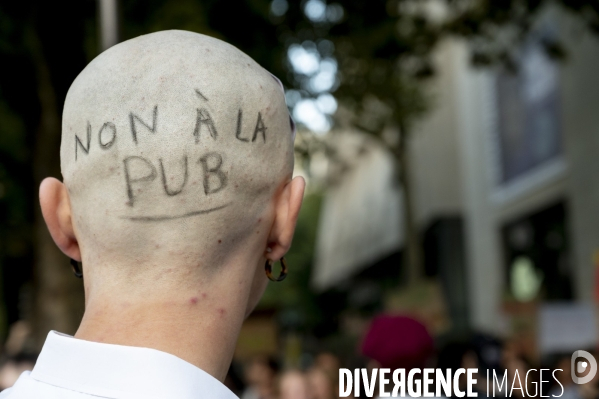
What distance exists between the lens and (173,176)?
1.39m

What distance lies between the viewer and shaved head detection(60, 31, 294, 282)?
1383 mm

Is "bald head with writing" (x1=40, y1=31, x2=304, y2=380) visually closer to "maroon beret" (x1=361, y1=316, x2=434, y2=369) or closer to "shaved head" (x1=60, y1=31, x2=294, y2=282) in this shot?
"shaved head" (x1=60, y1=31, x2=294, y2=282)

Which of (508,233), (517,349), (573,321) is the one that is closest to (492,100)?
(508,233)

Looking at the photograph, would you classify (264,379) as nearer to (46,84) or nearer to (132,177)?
(46,84)

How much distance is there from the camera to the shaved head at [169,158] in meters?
1.38

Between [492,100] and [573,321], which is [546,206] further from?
[573,321]

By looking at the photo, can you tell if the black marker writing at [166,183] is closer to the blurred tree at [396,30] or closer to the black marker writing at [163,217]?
the black marker writing at [163,217]

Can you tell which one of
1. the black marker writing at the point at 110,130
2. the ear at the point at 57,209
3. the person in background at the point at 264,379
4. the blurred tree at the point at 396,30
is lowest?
the ear at the point at 57,209

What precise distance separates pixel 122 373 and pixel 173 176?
298 millimetres

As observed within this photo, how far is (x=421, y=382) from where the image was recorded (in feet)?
12.6

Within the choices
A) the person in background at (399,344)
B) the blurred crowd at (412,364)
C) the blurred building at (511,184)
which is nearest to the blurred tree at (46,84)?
the blurred crowd at (412,364)

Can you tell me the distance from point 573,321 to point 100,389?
10.2 meters

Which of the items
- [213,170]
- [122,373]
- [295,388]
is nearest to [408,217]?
[295,388]

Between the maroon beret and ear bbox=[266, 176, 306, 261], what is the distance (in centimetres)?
255
